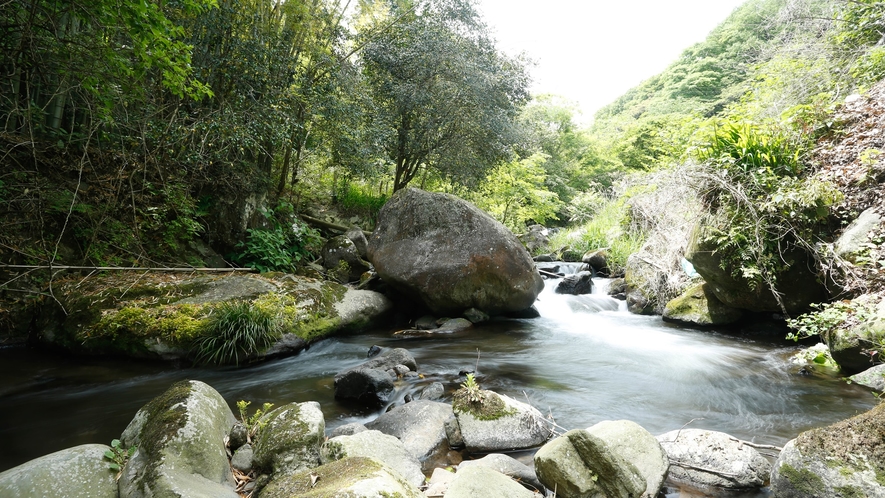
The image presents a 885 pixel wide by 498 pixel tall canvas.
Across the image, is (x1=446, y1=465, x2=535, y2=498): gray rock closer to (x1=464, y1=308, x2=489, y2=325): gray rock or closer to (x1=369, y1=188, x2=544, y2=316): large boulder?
(x1=369, y1=188, x2=544, y2=316): large boulder

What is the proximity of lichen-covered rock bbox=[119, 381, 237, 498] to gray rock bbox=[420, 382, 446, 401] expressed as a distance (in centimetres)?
220

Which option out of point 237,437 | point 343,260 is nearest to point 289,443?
point 237,437

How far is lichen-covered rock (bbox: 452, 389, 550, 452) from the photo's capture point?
11.4 feet

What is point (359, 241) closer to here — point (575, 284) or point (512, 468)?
point (575, 284)

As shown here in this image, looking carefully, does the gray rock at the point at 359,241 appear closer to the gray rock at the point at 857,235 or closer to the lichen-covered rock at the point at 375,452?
the lichen-covered rock at the point at 375,452

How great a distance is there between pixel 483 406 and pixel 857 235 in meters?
5.53

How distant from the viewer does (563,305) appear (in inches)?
395

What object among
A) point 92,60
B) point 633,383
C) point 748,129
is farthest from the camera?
point 748,129

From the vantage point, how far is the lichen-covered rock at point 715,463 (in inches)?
116

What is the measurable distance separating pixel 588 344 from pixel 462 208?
355 centimetres

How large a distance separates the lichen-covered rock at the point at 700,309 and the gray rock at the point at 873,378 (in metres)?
2.85

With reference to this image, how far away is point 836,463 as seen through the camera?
252 centimetres

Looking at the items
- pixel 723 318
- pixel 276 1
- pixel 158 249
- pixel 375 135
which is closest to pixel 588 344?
pixel 723 318

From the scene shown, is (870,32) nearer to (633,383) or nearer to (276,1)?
(633,383)
